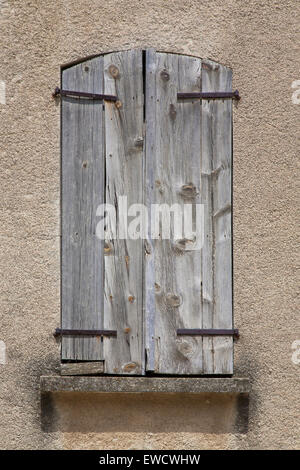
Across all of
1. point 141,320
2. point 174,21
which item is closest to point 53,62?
point 174,21

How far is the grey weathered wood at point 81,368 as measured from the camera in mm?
4426

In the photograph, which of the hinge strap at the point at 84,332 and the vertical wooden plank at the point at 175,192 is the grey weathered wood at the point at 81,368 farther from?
the vertical wooden plank at the point at 175,192

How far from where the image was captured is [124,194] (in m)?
4.53

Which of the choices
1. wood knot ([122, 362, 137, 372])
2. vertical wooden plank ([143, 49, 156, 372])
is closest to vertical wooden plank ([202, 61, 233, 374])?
vertical wooden plank ([143, 49, 156, 372])

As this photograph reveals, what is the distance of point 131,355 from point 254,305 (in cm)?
74

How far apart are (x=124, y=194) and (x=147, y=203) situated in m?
0.14

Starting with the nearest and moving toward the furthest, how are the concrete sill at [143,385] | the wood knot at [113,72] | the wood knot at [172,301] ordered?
the concrete sill at [143,385], the wood knot at [172,301], the wood knot at [113,72]

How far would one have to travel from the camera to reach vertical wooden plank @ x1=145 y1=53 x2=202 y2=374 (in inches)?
176

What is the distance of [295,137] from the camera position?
180 inches

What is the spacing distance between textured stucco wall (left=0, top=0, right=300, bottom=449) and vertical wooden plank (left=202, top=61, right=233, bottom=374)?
0.19ft

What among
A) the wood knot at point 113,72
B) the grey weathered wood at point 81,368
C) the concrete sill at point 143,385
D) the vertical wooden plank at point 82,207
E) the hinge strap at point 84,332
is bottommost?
the concrete sill at point 143,385

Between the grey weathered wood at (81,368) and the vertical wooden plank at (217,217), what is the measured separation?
600 millimetres

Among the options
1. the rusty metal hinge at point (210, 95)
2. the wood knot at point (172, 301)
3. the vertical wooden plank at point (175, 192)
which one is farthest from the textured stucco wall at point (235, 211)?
the wood knot at point (172, 301)
